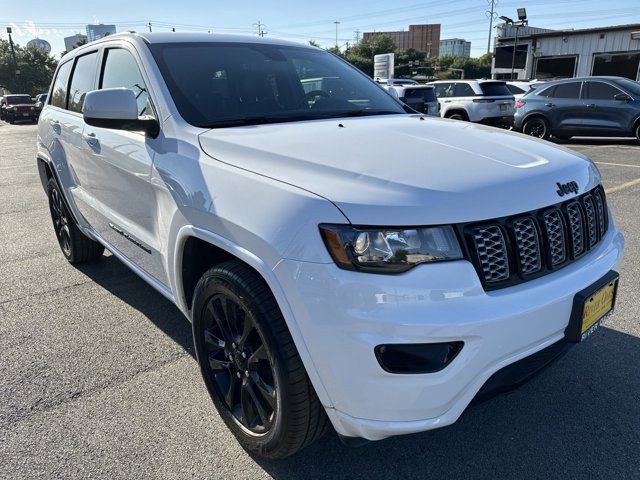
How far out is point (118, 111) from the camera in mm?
2490

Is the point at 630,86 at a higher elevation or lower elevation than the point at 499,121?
higher

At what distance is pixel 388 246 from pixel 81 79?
3.30 metres

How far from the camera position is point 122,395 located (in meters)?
2.70

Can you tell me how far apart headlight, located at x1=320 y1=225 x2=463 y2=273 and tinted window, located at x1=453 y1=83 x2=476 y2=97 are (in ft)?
43.7

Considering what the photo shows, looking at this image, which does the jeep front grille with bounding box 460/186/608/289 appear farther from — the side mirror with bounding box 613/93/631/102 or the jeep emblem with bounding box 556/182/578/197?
the side mirror with bounding box 613/93/631/102

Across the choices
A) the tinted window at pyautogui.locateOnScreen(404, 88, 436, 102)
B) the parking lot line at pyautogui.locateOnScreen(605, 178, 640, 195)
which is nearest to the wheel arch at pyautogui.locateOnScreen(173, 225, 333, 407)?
the parking lot line at pyautogui.locateOnScreen(605, 178, 640, 195)

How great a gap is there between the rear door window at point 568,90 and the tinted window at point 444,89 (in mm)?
2919

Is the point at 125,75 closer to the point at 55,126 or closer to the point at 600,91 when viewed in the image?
the point at 55,126

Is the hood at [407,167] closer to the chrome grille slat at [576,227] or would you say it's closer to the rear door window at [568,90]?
the chrome grille slat at [576,227]

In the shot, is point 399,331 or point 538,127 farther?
point 538,127

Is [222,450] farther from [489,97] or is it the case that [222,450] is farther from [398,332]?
[489,97]

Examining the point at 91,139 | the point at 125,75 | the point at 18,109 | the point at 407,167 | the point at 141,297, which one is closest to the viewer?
the point at 407,167

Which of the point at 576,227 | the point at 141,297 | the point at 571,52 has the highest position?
the point at 571,52

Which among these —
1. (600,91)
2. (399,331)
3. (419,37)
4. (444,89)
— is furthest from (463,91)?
(419,37)
